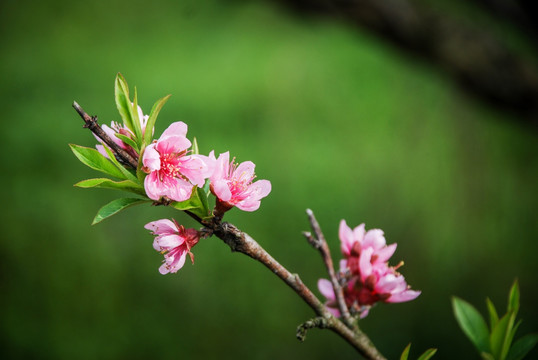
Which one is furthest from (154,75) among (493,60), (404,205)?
(493,60)

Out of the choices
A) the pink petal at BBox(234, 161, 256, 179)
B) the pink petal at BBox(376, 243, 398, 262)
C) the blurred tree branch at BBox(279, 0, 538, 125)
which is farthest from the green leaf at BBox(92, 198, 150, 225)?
the blurred tree branch at BBox(279, 0, 538, 125)

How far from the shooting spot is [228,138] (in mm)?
2168

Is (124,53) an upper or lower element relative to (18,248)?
upper

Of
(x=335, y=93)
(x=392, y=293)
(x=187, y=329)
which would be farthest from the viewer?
(x=335, y=93)

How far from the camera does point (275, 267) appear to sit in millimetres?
339

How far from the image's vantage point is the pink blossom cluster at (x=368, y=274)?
42 centimetres

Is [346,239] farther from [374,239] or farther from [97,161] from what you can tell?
[97,161]

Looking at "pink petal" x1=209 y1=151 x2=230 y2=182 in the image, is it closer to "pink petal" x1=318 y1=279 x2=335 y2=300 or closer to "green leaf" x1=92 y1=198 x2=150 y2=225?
"green leaf" x1=92 y1=198 x2=150 y2=225

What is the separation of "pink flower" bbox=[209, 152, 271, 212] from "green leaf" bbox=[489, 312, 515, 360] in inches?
9.2

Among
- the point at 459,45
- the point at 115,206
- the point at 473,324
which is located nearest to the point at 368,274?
the point at 473,324

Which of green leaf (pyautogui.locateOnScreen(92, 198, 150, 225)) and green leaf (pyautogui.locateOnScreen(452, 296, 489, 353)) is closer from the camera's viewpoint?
green leaf (pyautogui.locateOnScreen(92, 198, 150, 225))

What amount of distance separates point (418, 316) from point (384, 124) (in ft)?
3.32

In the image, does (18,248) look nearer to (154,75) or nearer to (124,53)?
(154,75)

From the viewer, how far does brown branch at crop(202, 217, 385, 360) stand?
0.34 metres
